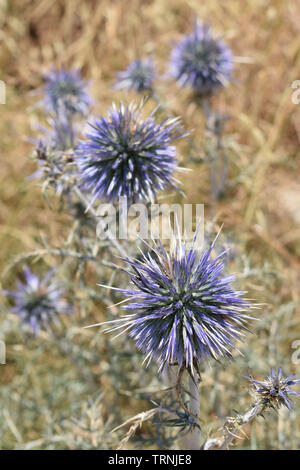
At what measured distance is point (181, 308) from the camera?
1314 millimetres

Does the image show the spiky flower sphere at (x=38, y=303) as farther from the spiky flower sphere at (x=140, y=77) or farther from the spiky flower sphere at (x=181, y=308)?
the spiky flower sphere at (x=140, y=77)

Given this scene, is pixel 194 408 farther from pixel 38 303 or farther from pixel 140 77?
pixel 140 77

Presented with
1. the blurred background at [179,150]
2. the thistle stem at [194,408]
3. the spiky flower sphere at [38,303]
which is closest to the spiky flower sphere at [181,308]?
the thistle stem at [194,408]

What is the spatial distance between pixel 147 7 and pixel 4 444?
4.33 metres

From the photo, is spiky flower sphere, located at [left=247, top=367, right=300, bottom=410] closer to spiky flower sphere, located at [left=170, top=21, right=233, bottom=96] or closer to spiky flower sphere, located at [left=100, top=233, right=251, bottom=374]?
spiky flower sphere, located at [left=100, top=233, right=251, bottom=374]

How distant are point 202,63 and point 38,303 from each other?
5.52ft

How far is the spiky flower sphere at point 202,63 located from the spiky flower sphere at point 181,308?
1677mm

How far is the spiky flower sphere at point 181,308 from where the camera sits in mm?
1290

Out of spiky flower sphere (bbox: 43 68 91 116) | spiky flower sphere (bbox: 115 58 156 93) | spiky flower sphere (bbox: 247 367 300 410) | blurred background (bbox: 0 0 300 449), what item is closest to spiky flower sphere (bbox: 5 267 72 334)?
blurred background (bbox: 0 0 300 449)

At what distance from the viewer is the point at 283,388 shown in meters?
1.16

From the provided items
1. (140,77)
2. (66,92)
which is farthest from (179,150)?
(66,92)

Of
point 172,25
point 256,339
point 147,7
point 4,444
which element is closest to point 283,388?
point 256,339

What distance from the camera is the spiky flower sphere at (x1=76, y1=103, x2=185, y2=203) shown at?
1.63 metres

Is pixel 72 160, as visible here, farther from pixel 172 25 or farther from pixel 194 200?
pixel 172 25
